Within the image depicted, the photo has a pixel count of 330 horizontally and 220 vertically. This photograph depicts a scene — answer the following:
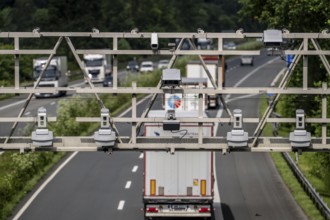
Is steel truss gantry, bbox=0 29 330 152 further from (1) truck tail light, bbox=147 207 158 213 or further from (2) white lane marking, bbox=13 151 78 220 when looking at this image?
(2) white lane marking, bbox=13 151 78 220

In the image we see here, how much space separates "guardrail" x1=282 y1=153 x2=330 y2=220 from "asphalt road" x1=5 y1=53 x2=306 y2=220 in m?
0.79

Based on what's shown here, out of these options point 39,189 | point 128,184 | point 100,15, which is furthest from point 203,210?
point 100,15

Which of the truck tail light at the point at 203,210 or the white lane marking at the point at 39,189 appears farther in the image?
the white lane marking at the point at 39,189

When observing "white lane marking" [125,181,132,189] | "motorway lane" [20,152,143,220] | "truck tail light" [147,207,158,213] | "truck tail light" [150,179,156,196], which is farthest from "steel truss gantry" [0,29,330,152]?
"white lane marking" [125,181,132,189]

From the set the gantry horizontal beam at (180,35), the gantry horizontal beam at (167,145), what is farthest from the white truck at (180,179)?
the gantry horizontal beam at (180,35)

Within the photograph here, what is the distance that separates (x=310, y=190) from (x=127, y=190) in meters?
8.70

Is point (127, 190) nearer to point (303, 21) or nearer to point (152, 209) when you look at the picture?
point (152, 209)

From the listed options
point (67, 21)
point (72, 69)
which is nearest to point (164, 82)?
point (72, 69)

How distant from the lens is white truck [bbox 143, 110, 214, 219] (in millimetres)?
32062

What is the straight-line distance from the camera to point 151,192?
3238 cm

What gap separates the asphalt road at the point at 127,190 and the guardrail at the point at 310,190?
791 millimetres

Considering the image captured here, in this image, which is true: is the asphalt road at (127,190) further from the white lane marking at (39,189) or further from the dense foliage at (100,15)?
the dense foliage at (100,15)

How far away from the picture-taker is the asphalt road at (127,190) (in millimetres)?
36719

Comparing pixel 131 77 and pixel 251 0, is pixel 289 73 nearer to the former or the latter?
pixel 251 0
